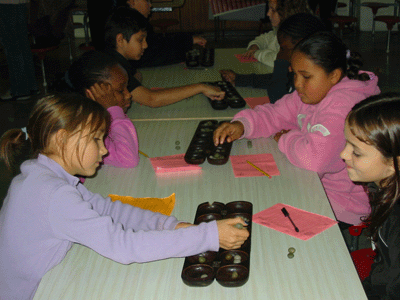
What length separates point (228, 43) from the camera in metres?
6.70

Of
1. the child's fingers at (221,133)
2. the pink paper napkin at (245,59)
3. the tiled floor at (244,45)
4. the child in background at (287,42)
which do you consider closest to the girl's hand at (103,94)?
the child's fingers at (221,133)

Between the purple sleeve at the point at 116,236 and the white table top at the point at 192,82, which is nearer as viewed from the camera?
the purple sleeve at the point at 116,236

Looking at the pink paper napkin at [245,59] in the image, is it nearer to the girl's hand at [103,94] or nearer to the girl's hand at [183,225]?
the girl's hand at [103,94]

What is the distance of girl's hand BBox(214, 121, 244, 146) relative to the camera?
1662 millimetres

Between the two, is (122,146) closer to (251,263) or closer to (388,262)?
(251,263)

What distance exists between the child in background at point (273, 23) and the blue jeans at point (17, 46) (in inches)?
92.3

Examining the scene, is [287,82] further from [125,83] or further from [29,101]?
→ [29,101]

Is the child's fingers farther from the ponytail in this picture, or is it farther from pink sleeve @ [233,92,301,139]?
the ponytail

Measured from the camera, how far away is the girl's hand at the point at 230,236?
1.06 metres

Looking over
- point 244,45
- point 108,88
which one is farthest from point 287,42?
point 244,45

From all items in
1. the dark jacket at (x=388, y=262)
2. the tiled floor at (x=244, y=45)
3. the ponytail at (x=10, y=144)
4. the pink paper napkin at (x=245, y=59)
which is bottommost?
the tiled floor at (x=244, y=45)

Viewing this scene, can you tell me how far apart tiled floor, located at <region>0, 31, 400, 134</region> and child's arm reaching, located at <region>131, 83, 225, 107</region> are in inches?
79.2

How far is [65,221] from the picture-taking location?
1.02 metres

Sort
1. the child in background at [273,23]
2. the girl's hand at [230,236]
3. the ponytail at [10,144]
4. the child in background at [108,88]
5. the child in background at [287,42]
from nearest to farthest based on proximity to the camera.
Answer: the girl's hand at [230,236] → the ponytail at [10,144] → the child in background at [108,88] → the child in background at [287,42] → the child in background at [273,23]
